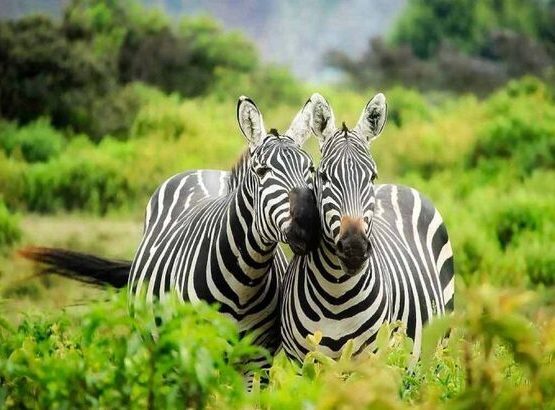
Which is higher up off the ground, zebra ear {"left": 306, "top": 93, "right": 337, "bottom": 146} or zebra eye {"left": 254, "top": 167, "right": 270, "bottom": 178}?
zebra ear {"left": 306, "top": 93, "right": 337, "bottom": 146}

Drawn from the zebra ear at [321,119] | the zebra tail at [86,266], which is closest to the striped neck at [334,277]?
the zebra ear at [321,119]

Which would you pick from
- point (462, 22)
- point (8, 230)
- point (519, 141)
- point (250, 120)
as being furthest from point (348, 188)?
point (462, 22)

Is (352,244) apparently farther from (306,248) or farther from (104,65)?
(104,65)

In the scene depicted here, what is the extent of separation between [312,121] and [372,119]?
0.25 meters

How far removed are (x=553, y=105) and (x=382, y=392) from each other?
16.6 m

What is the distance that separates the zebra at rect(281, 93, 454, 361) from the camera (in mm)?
4645

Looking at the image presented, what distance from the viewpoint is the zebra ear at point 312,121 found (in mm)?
5156

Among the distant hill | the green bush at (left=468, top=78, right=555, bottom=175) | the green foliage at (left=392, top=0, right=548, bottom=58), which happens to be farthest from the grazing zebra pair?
the distant hill

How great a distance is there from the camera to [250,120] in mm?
5168

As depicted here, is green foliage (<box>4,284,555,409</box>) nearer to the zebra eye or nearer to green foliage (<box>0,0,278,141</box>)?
the zebra eye

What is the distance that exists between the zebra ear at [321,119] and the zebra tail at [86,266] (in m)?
1.91

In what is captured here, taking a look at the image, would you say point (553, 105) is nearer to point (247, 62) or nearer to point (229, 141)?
point (229, 141)

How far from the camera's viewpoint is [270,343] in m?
5.27

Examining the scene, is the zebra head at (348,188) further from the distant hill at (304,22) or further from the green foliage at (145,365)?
the distant hill at (304,22)
